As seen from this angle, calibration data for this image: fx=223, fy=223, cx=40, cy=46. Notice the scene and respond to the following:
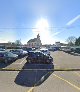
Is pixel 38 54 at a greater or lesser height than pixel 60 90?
greater

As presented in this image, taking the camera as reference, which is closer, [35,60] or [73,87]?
[73,87]

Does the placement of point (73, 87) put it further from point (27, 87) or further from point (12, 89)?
point (12, 89)

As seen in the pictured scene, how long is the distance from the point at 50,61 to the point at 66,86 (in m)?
13.8

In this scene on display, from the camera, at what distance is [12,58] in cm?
2847

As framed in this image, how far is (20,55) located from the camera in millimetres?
38000

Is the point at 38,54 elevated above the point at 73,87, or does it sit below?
above

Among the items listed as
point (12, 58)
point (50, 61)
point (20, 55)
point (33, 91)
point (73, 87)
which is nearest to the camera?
point (33, 91)

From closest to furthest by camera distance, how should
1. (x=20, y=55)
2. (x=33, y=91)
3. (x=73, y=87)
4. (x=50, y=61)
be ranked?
(x=33, y=91), (x=73, y=87), (x=50, y=61), (x=20, y=55)

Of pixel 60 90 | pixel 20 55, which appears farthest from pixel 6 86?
pixel 20 55

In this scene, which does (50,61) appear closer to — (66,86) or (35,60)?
(35,60)

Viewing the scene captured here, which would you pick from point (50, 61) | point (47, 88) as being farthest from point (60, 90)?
point (50, 61)

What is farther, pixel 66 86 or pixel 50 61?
pixel 50 61

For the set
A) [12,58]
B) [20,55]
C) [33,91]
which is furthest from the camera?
[20,55]

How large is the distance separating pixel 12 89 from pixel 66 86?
3.02 m
